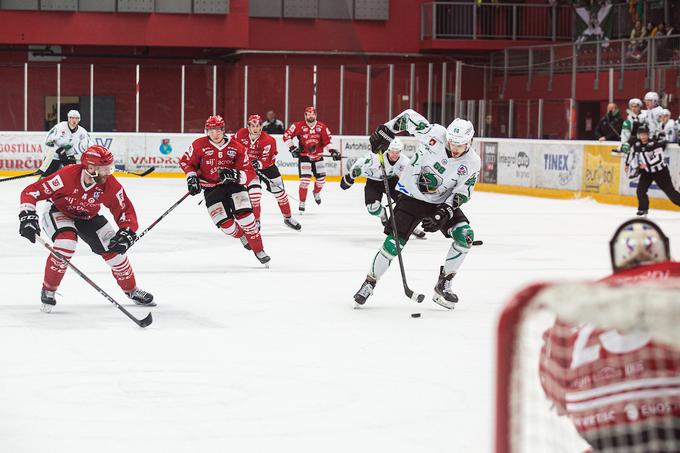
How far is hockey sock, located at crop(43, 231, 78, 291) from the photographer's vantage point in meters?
6.93

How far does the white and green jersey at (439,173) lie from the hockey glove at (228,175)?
2332mm

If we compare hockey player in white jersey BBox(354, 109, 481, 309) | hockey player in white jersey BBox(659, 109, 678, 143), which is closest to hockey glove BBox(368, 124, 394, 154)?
hockey player in white jersey BBox(354, 109, 481, 309)

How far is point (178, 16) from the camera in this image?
25844 millimetres

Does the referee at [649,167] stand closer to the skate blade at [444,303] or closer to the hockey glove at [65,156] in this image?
the hockey glove at [65,156]

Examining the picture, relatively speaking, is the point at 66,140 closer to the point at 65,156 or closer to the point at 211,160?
the point at 65,156

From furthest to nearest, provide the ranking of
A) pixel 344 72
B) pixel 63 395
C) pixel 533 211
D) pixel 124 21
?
pixel 124 21 < pixel 344 72 < pixel 533 211 < pixel 63 395

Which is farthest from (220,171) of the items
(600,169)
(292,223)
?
(600,169)

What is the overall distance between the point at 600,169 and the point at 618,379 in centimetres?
1398

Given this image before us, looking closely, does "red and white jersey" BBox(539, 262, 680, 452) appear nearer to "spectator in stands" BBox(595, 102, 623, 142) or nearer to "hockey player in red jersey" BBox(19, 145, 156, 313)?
"hockey player in red jersey" BBox(19, 145, 156, 313)

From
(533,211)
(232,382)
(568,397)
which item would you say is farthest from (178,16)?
(568,397)

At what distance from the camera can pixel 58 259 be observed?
7.02 meters

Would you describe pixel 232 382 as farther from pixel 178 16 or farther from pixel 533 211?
pixel 178 16

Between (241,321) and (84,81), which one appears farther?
(84,81)

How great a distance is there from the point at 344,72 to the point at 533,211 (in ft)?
29.9
